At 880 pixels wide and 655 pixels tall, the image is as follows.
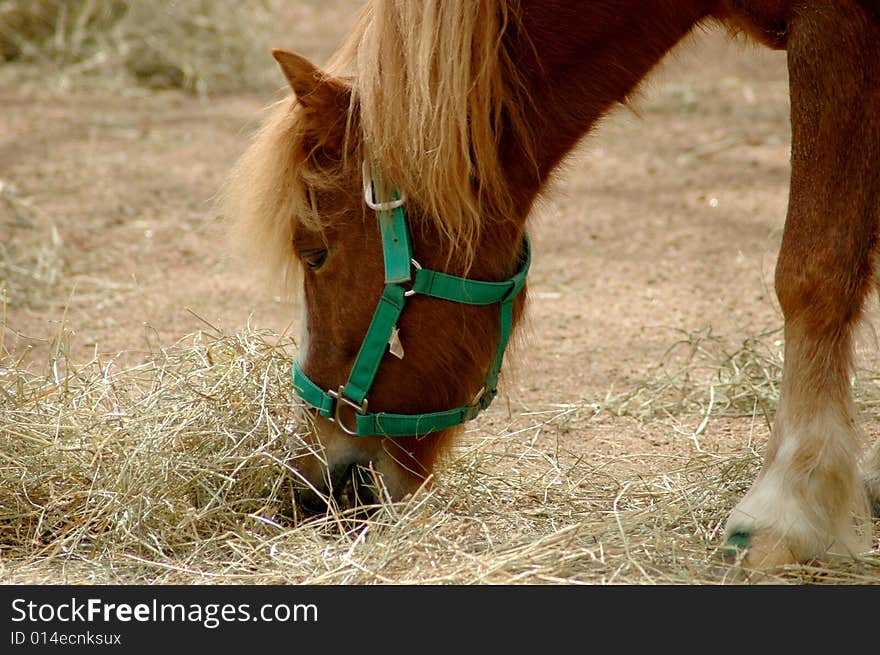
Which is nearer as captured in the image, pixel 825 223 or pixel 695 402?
pixel 825 223

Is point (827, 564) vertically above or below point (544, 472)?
above

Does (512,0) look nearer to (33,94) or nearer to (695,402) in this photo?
(695,402)

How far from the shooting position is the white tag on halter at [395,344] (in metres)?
2.58

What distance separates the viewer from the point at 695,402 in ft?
12.1

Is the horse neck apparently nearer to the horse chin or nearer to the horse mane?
the horse mane

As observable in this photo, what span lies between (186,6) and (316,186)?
5.91 m

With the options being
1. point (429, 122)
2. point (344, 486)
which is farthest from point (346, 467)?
point (429, 122)

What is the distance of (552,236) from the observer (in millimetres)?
5430

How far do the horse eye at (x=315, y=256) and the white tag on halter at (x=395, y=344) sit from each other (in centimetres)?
23

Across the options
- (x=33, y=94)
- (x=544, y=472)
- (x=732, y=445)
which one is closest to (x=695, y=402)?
(x=732, y=445)

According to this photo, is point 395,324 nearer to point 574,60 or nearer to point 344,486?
point 344,486

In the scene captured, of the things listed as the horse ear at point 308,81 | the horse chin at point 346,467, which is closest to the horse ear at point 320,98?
the horse ear at point 308,81
